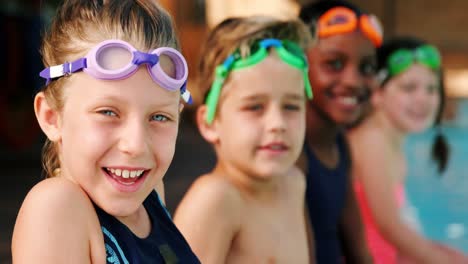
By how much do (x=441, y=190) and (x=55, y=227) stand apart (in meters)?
8.38

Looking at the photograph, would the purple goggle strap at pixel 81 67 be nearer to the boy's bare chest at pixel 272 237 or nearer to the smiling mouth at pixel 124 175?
the smiling mouth at pixel 124 175

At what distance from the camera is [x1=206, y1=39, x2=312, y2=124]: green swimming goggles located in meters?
2.79

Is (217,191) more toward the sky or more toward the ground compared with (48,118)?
more toward the ground

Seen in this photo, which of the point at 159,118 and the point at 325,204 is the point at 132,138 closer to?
the point at 159,118

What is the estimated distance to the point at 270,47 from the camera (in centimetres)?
284

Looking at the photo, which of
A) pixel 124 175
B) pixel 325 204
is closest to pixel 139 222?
pixel 124 175

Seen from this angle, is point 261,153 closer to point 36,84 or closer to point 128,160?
point 128,160

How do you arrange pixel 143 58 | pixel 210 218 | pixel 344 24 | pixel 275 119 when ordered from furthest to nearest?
pixel 344 24, pixel 275 119, pixel 210 218, pixel 143 58

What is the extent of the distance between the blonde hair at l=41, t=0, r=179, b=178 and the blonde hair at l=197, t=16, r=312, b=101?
944mm

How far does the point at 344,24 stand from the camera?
12.1 ft

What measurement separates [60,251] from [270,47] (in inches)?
55.8

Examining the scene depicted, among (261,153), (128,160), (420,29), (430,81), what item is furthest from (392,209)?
(420,29)

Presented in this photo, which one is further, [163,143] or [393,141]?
[393,141]

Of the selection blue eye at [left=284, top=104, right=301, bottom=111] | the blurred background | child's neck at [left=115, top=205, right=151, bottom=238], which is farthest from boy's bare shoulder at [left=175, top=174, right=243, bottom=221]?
the blurred background
